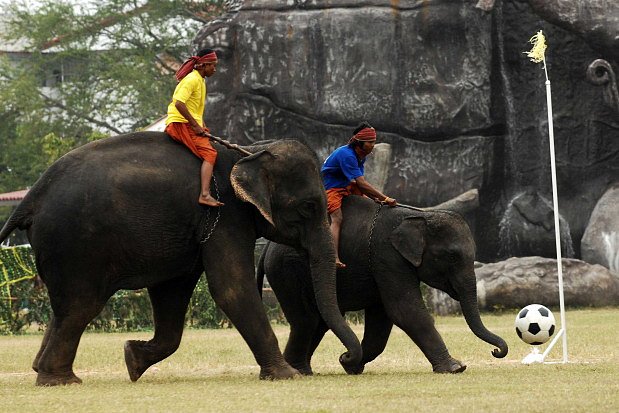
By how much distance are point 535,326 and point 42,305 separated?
13.1m

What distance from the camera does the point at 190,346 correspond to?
20.5 meters

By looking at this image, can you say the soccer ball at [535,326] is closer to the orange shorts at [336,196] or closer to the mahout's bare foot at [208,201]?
the orange shorts at [336,196]

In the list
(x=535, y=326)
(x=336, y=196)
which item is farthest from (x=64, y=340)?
(x=535, y=326)

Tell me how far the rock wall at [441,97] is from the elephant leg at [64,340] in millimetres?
17741

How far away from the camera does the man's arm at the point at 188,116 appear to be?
14344 millimetres

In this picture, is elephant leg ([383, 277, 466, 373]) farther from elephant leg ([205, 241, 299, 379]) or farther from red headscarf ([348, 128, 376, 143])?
red headscarf ([348, 128, 376, 143])

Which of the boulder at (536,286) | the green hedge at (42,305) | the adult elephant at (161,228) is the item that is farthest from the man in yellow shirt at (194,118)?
the boulder at (536,286)

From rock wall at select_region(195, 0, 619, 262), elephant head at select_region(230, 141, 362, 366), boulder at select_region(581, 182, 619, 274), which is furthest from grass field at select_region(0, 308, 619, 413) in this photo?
rock wall at select_region(195, 0, 619, 262)

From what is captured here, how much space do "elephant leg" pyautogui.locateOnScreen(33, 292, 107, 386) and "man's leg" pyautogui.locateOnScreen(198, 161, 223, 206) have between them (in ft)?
4.48

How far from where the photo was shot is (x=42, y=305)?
26750 millimetres

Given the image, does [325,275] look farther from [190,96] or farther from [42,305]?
[42,305]

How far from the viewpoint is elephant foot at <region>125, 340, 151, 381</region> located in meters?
14.6

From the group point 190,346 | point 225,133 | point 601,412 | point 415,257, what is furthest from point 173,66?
point 601,412

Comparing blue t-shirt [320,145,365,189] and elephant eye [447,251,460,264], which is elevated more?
blue t-shirt [320,145,365,189]
